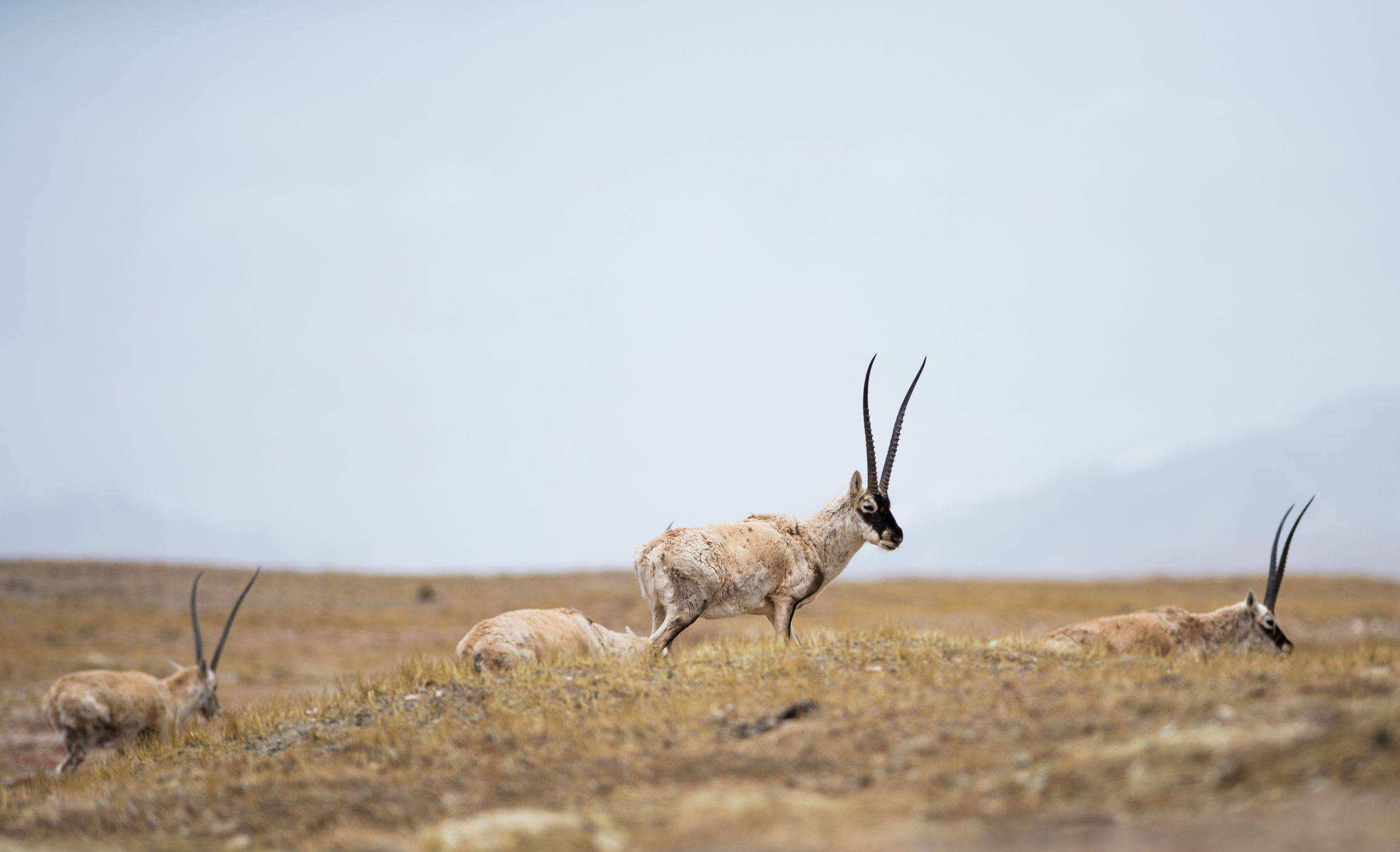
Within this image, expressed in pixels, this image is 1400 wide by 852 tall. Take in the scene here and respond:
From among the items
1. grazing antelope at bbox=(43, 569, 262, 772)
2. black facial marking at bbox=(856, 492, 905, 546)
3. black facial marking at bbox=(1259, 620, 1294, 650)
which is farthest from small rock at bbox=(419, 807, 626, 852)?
grazing antelope at bbox=(43, 569, 262, 772)

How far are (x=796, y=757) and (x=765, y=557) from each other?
4.79 m

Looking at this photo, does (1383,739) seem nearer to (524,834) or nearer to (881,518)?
(524,834)

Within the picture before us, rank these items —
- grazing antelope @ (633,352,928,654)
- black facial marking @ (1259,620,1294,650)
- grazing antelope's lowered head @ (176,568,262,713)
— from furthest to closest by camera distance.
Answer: grazing antelope's lowered head @ (176,568,262,713) → black facial marking @ (1259,620,1294,650) → grazing antelope @ (633,352,928,654)

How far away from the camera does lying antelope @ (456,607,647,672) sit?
43.3 feet

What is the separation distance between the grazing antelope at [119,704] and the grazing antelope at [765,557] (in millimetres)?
10066

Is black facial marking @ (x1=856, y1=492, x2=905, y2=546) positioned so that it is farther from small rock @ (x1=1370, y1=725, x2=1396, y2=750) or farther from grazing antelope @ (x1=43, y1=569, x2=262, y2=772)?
grazing antelope @ (x1=43, y1=569, x2=262, y2=772)

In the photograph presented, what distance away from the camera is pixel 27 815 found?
968 centimetres

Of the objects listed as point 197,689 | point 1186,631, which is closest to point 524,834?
point 1186,631

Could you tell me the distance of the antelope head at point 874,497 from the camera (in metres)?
13.2

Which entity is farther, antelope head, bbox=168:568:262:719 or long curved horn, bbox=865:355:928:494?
antelope head, bbox=168:568:262:719

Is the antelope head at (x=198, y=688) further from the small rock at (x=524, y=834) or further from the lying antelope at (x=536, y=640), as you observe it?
the small rock at (x=524, y=834)

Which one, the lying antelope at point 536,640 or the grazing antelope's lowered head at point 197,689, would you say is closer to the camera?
the lying antelope at point 536,640

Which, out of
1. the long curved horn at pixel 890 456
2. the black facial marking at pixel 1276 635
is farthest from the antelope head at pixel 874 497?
the black facial marking at pixel 1276 635

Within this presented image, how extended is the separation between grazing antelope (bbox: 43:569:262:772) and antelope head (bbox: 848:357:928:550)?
11.6m
